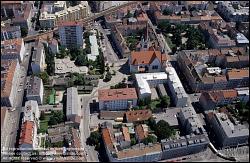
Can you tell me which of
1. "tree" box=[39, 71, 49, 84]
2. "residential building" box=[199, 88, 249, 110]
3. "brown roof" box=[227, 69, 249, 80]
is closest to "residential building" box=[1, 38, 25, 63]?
"tree" box=[39, 71, 49, 84]

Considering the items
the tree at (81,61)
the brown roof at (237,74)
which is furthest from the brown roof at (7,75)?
the brown roof at (237,74)

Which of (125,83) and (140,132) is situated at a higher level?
(125,83)

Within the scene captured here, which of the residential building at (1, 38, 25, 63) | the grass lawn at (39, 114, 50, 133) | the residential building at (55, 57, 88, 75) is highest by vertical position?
the residential building at (1, 38, 25, 63)

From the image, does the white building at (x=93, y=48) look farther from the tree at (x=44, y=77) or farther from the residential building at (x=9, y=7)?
the residential building at (x=9, y=7)

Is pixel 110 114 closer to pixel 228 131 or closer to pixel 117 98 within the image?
pixel 117 98

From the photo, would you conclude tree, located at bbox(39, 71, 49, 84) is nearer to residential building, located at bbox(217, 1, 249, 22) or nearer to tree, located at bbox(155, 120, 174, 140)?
tree, located at bbox(155, 120, 174, 140)

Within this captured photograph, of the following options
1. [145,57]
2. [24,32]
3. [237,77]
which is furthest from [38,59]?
[237,77]

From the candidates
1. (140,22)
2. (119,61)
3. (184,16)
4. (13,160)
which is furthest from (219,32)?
(13,160)
